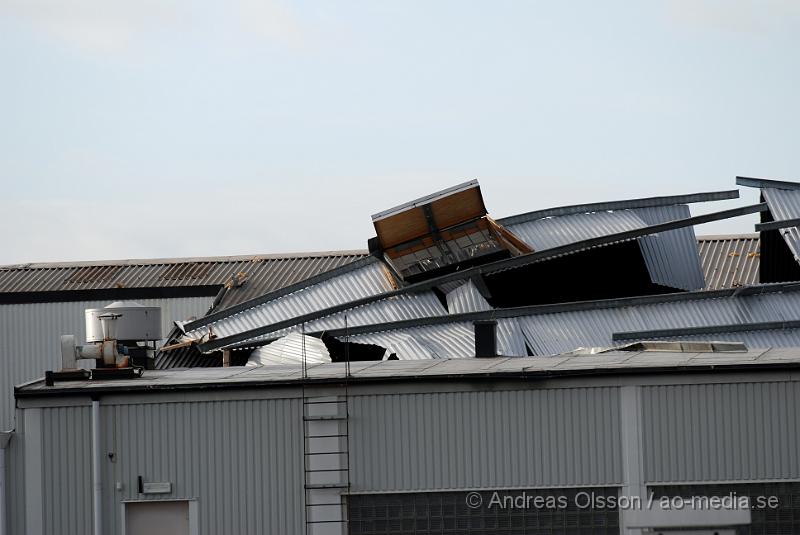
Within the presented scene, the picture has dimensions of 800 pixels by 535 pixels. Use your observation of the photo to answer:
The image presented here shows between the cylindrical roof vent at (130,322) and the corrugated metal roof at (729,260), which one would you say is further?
the corrugated metal roof at (729,260)

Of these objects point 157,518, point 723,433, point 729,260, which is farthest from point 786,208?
point 157,518

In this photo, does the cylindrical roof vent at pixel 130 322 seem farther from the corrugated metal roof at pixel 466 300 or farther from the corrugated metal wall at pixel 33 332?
the corrugated metal wall at pixel 33 332

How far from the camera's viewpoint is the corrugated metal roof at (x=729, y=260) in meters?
42.0

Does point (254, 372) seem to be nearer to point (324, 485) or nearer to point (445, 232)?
point (324, 485)

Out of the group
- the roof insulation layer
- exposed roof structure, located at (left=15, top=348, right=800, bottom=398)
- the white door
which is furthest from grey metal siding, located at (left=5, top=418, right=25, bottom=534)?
the roof insulation layer

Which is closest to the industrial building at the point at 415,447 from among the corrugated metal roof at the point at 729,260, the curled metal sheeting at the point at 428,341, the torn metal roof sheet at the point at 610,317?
the curled metal sheeting at the point at 428,341

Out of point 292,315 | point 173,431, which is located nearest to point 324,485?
point 173,431

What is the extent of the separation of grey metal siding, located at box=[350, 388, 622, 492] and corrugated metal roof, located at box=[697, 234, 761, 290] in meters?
20.8

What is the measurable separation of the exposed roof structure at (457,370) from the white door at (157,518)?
1.90m

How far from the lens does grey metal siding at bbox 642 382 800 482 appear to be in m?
20.5

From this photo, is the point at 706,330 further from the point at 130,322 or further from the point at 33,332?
the point at 33,332

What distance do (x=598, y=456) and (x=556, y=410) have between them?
0.98m

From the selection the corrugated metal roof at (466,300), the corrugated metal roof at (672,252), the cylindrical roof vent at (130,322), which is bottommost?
the cylindrical roof vent at (130,322)

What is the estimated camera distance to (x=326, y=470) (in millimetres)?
21078
